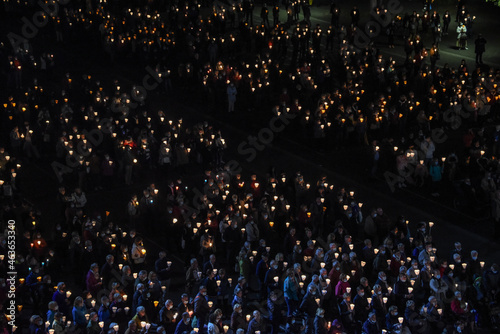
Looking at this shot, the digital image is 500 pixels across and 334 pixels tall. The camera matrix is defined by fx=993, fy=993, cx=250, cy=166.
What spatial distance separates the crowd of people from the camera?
2158 cm

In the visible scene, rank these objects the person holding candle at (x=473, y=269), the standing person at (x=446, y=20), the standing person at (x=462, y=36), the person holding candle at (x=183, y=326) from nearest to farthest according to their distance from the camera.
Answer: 1. the person holding candle at (x=183, y=326)
2. the person holding candle at (x=473, y=269)
3. the standing person at (x=462, y=36)
4. the standing person at (x=446, y=20)

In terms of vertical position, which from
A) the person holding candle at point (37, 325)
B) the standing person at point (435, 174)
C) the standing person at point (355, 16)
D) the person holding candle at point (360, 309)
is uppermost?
the person holding candle at point (37, 325)

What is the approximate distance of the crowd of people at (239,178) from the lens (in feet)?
70.8

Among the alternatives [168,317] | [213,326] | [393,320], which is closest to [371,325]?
[393,320]

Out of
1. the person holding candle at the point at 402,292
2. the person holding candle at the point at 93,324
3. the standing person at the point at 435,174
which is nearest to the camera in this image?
the person holding candle at the point at 93,324

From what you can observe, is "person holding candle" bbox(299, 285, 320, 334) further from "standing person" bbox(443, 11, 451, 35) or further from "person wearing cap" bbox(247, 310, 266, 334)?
"standing person" bbox(443, 11, 451, 35)

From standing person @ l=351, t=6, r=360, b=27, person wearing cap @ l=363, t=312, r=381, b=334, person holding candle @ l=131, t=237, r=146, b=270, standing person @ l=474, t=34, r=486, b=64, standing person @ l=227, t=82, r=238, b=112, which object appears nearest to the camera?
person wearing cap @ l=363, t=312, r=381, b=334

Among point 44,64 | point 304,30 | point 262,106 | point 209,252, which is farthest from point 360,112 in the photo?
point 44,64

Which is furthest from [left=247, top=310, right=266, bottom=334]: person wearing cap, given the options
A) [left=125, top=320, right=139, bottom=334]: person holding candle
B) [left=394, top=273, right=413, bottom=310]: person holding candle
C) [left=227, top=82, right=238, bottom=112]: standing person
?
[left=227, top=82, right=238, bottom=112]: standing person

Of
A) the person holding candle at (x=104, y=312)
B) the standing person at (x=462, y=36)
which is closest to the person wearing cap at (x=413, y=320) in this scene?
the person holding candle at (x=104, y=312)

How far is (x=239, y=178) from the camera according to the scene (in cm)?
2755

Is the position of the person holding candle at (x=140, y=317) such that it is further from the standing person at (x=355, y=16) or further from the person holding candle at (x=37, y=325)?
the standing person at (x=355, y=16)

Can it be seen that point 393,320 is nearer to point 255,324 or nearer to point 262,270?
point 255,324

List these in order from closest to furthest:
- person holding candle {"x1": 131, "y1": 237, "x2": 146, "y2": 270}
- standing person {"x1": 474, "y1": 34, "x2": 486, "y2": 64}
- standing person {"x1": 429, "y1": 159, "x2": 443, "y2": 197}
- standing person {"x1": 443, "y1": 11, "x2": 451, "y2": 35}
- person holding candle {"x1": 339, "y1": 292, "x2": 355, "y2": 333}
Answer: person holding candle {"x1": 339, "y1": 292, "x2": 355, "y2": 333}, person holding candle {"x1": 131, "y1": 237, "x2": 146, "y2": 270}, standing person {"x1": 429, "y1": 159, "x2": 443, "y2": 197}, standing person {"x1": 474, "y1": 34, "x2": 486, "y2": 64}, standing person {"x1": 443, "y1": 11, "x2": 451, "y2": 35}
